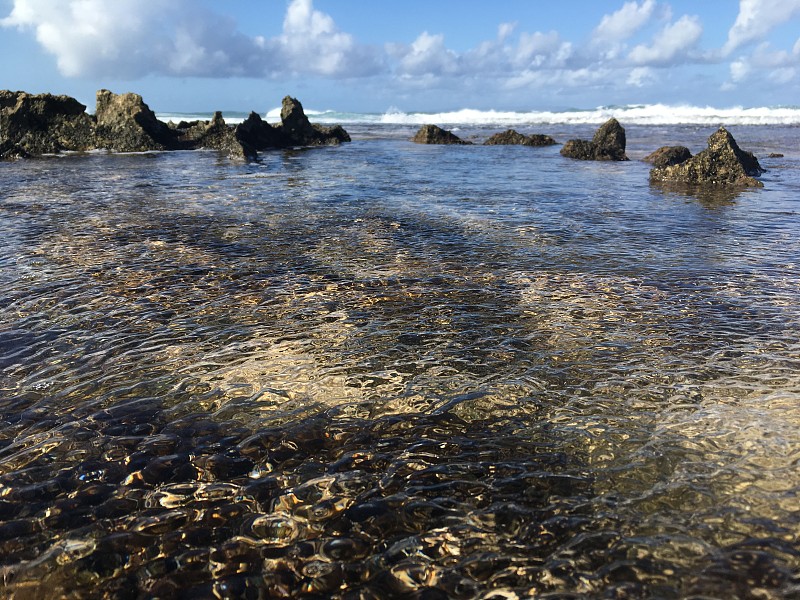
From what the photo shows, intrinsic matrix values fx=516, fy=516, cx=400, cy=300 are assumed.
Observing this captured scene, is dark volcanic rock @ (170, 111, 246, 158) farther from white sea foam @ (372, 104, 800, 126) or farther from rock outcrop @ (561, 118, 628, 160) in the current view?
white sea foam @ (372, 104, 800, 126)

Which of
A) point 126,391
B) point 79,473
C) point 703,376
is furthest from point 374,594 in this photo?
point 703,376

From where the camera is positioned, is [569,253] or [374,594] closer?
[374,594]

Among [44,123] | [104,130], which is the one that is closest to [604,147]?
[104,130]

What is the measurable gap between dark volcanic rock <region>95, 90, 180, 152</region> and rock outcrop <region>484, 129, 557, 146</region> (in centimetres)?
2252

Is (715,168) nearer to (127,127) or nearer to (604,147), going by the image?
(604,147)

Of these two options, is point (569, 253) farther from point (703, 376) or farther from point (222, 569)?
point (222, 569)

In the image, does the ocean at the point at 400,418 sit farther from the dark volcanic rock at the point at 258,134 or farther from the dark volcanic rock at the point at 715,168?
the dark volcanic rock at the point at 258,134

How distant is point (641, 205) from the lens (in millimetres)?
13727

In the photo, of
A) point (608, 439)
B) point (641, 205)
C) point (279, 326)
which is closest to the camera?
point (608, 439)

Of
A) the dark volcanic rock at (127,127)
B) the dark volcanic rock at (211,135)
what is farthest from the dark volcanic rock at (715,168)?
the dark volcanic rock at (127,127)

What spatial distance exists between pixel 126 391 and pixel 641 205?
43.1ft

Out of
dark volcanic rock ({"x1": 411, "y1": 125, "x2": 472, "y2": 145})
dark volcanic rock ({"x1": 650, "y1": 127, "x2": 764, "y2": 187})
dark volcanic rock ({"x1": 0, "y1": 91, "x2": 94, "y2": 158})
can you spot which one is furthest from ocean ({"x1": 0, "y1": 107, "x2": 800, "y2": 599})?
dark volcanic rock ({"x1": 411, "y1": 125, "x2": 472, "y2": 145})

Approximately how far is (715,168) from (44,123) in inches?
1460

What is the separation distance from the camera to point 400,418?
4234 mm
